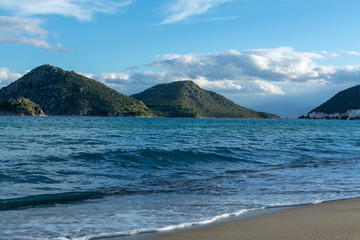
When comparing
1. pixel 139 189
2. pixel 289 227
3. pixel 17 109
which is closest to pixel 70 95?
pixel 17 109

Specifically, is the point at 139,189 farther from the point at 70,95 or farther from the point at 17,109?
the point at 70,95

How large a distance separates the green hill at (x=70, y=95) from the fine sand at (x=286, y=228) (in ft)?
545

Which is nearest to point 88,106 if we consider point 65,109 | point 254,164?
point 65,109

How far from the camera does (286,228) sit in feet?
19.8

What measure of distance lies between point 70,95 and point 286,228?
6978 inches

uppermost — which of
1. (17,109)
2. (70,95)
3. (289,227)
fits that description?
(70,95)

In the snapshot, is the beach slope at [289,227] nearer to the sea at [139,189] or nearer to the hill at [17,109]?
the sea at [139,189]

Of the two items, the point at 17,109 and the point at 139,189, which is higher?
the point at 17,109

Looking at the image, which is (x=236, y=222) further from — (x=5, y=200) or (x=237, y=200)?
(x=5, y=200)

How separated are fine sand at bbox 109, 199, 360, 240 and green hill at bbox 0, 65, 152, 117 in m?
166

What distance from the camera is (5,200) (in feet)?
28.7

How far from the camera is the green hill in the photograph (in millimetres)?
170250

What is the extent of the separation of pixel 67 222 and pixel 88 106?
169m

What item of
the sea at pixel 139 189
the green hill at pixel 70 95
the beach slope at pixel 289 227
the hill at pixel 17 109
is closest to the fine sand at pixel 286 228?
the beach slope at pixel 289 227
